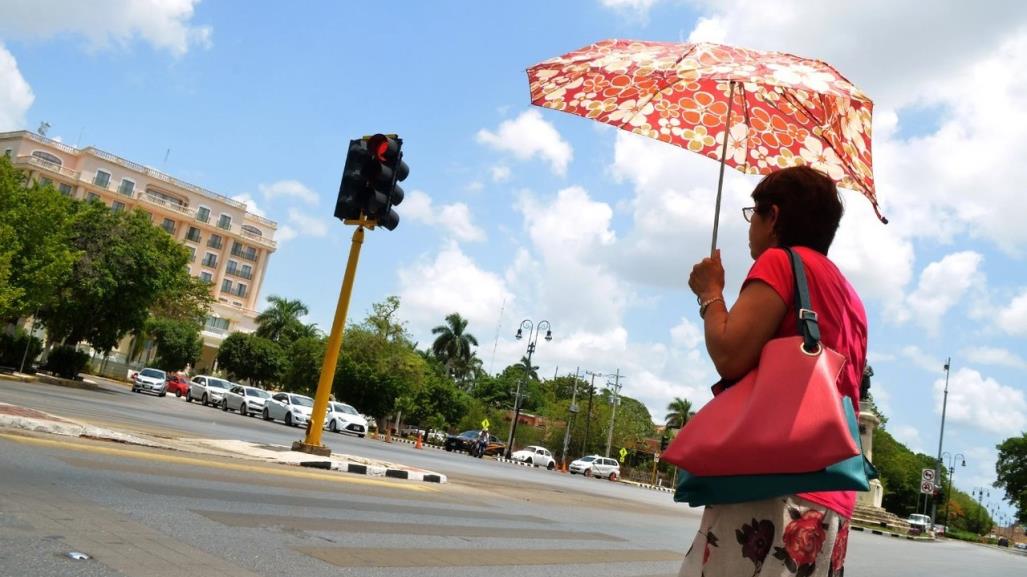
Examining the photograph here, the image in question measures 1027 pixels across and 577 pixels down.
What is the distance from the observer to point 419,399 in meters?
64.3

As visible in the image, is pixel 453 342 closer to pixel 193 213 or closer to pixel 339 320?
pixel 193 213

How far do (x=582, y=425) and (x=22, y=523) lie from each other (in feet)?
210

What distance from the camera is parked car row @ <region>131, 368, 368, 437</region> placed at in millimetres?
35062

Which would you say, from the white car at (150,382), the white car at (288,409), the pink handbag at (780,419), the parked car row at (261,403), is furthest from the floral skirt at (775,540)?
the white car at (150,382)

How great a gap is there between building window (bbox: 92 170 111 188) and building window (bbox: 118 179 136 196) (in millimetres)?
1405

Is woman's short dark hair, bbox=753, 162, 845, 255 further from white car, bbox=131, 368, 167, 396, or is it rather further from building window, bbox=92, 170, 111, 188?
building window, bbox=92, 170, 111, 188

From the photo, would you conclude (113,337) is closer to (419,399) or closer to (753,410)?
(419,399)

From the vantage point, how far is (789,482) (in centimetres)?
196

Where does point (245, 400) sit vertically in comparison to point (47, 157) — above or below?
below

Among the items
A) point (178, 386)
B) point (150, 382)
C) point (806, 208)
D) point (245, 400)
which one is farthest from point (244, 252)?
point (806, 208)

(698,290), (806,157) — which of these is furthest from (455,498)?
(698,290)

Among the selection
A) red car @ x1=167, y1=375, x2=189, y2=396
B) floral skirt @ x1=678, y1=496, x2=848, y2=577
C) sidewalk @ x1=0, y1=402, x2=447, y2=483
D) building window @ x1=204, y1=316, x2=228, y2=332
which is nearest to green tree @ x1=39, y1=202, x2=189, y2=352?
red car @ x1=167, y1=375, x2=189, y2=396

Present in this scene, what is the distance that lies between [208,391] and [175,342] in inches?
1178

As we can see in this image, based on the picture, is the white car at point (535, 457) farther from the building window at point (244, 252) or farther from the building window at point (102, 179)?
the building window at point (244, 252)
